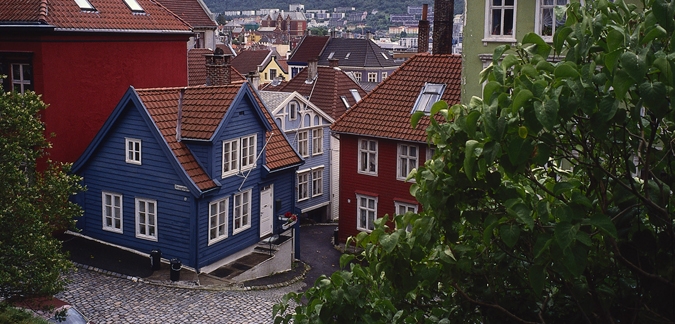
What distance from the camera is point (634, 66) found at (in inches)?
184

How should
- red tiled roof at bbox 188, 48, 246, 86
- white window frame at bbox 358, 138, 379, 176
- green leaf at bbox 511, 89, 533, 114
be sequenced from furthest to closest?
red tiled roof at bbox 188, 48, 246, 86 < white window frame at bbox 358, 138, 379, 176 < green leaf at bbox 511, 89, 533, 114

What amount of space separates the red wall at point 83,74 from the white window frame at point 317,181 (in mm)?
11388

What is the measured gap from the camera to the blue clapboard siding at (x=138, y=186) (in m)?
23.9

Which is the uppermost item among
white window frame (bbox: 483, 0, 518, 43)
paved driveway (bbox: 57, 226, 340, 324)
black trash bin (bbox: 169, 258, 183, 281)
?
white window frame (bbox: 483, 0, 518, 43)

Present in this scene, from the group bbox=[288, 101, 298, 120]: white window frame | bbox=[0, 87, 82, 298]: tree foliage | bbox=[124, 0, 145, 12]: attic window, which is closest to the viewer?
bbox=[0, 87, 82, 298]: tree foliage

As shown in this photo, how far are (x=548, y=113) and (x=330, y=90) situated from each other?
37556mm

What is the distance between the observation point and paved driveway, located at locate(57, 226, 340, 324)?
1991 centimetres

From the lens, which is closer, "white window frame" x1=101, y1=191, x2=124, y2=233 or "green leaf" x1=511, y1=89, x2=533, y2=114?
"green leaf" x1=511, y1=89, x2=533, y2=114

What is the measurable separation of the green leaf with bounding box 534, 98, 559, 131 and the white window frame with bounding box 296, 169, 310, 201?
3247 centimetres

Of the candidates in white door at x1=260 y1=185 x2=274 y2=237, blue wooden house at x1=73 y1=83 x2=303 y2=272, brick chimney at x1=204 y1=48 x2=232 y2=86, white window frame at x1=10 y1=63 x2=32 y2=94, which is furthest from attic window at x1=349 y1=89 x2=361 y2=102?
white window frame at x1=10 y1=63 x2=32 y2=94

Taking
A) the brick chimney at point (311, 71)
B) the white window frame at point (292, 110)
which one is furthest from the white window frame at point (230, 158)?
the brick chimney at point (311, 71)

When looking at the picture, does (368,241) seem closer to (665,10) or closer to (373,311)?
(373,311)

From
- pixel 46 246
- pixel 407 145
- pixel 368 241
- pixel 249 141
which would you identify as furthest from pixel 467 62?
A: pixel 368 241

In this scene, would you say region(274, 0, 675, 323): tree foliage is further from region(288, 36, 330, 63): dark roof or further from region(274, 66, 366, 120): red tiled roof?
region(288, 36, 330, 63): dark roof
